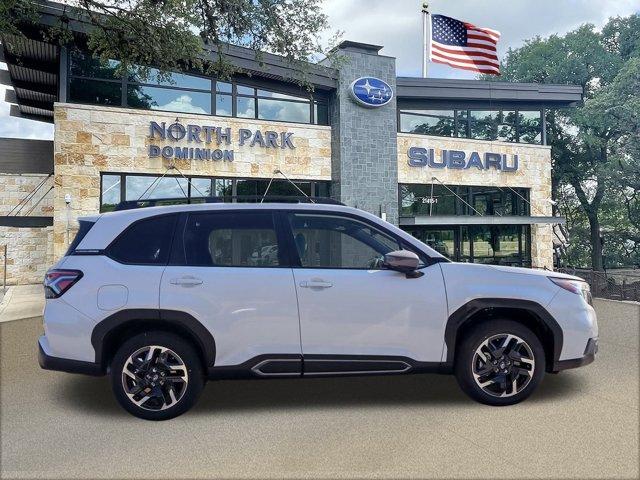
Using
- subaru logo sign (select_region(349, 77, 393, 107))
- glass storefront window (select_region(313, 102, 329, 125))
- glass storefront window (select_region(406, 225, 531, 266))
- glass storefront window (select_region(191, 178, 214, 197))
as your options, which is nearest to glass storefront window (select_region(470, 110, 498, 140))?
glass storefront window (select_region(406, 225, 531, 266))

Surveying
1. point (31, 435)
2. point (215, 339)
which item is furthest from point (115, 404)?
point (215, 339)

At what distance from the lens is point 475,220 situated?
18812 millimetres

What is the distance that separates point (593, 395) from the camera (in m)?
4.88

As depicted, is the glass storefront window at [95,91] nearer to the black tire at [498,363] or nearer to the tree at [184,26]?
the tree at [184,26]

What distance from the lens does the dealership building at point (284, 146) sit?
1404 cm

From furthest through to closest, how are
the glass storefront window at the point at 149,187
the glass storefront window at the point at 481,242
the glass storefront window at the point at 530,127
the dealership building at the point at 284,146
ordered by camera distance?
the glass storefront window at the point at 530,127 < the glass storefront window at the point at 481,242 < the glass storefront window at the point at 149,187 < the dealership building at the point at 284,146

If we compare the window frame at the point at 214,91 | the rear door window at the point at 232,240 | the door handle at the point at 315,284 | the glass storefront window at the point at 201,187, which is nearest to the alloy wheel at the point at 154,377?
the rear door window at the point at 232,240

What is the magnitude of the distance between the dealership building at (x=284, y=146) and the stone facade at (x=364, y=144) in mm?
41

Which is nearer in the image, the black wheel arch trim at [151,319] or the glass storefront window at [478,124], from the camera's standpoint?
the black wheel arch trim at [151,319]

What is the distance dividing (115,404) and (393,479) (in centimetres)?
278

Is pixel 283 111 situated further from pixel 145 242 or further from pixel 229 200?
pixel 145 242

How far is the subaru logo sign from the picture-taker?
57.2ft

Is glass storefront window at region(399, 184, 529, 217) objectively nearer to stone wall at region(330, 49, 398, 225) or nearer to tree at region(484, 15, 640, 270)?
stone wall at region(330, 49, 398, 225)

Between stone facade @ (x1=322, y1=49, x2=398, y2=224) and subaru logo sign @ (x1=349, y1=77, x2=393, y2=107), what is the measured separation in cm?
21
